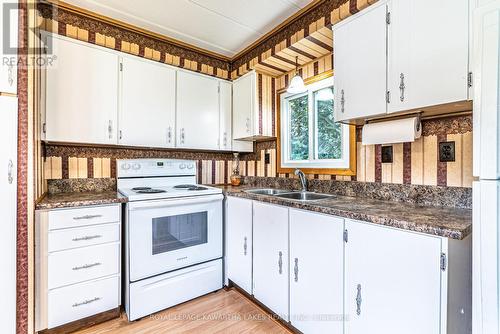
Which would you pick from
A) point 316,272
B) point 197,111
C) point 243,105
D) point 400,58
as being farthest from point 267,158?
point 400,58

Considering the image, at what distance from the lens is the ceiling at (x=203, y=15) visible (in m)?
1.92

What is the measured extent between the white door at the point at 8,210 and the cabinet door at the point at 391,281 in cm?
188

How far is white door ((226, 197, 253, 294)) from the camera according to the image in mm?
2027

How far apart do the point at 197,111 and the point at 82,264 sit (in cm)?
166

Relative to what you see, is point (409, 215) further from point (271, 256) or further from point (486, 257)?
point (271, 256)

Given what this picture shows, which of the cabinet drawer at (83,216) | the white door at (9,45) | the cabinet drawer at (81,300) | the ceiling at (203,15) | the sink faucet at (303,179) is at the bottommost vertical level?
the cabinet drawer at (81,300)

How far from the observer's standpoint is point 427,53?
126 cm

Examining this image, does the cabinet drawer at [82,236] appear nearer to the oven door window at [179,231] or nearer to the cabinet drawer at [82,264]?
the cabinet drawer at [82,264]

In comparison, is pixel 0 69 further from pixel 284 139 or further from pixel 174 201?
pixel 284 139

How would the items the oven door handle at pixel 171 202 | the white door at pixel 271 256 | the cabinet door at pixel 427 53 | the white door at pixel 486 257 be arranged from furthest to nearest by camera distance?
the oven door handle at pixel 171 202, the white door at pixel 271 256, the cabinet door at pixel 427 53, the white door at pixel 486 257

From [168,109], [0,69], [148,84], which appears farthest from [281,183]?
[0,69]

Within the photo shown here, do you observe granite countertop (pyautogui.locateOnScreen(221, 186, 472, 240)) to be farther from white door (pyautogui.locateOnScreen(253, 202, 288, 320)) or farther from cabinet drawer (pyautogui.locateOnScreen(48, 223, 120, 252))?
cabinet drawer (pyautogui.locateOnScreen(48, 223, 120, 252))

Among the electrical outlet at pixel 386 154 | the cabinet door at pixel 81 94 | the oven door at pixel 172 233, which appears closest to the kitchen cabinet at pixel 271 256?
the oven door at pixel 172 233

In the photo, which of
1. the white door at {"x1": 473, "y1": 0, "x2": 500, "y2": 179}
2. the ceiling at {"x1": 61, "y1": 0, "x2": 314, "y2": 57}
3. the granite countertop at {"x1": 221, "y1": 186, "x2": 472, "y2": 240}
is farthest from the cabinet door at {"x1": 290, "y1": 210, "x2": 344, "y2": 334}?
the ceiling at {"x1": 61, "y1": 0, "x2": 314, "y2": 57}
